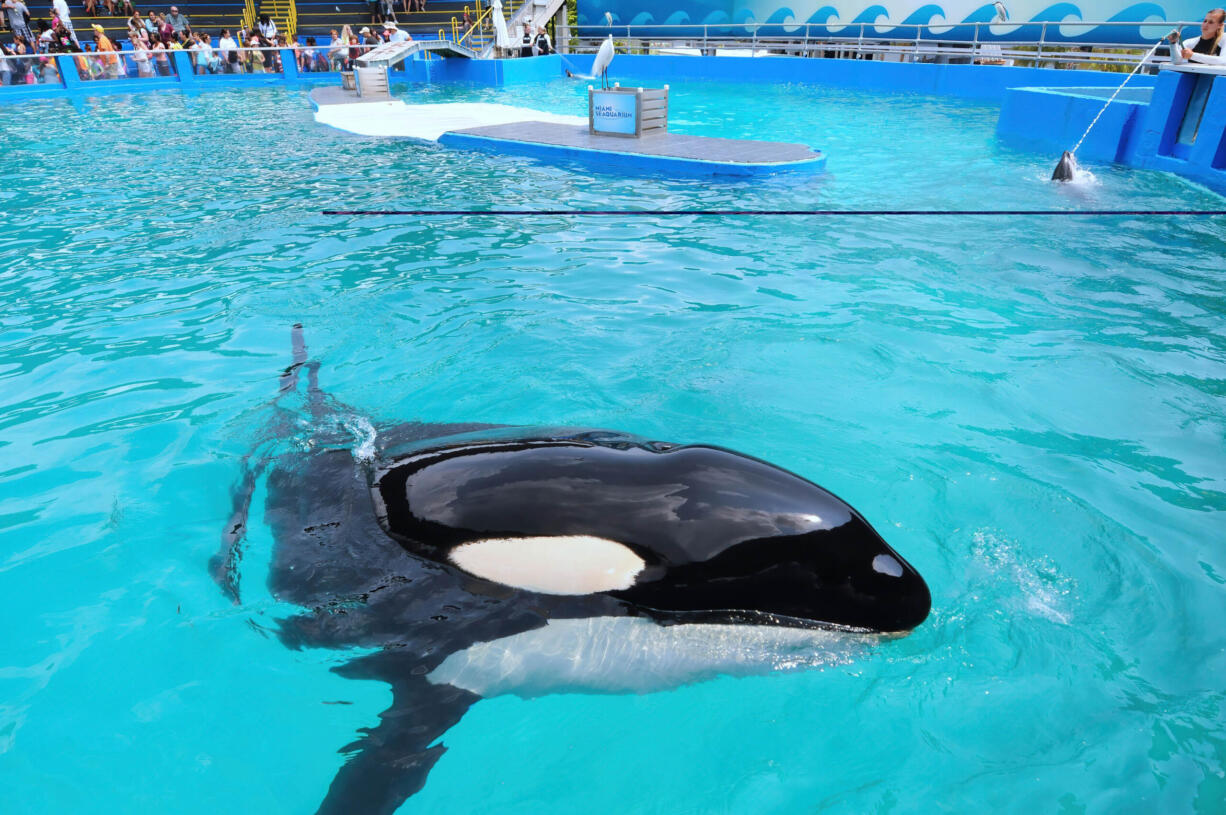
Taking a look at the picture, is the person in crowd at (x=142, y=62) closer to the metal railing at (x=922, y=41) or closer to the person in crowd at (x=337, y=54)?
the person in crowd at (x=337, y=54)

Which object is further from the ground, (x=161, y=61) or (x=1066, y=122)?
(x=161, y=61)

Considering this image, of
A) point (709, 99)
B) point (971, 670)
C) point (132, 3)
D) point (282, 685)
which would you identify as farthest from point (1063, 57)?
point (132, 3)

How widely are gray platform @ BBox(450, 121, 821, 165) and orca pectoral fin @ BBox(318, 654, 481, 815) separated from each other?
9.02 metres

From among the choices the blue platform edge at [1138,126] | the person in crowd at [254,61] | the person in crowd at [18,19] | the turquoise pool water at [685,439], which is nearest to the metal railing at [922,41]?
the blue platform edge at [1138,126]

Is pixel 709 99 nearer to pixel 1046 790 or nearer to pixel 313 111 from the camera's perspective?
pixel 313 111

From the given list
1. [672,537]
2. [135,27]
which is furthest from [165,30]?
[672,537]

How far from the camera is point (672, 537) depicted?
202cm

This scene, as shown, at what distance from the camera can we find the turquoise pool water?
2252mm

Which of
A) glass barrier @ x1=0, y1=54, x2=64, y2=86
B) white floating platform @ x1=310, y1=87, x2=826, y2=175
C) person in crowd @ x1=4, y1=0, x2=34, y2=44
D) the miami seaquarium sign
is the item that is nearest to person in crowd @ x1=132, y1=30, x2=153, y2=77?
glass barrier @ x1=0, y1=54, x2=64, y2=86

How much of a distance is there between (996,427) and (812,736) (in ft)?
7.85

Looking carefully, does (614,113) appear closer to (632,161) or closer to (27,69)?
(632,161)

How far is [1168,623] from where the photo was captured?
8.80 feet

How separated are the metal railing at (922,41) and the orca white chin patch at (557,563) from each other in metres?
17.6

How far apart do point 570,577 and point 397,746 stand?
2.24 ft
